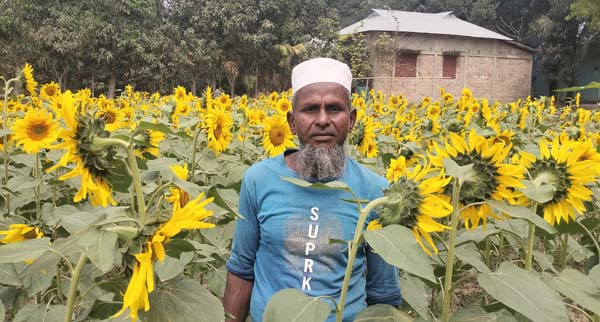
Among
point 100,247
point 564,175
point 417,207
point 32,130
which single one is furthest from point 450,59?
point 100,247

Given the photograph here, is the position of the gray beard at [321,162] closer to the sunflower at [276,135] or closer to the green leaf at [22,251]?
the green leaf at [22,251]


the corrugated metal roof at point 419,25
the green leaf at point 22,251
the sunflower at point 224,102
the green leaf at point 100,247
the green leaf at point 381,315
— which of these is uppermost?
the corrugated metal roof at point 419,25

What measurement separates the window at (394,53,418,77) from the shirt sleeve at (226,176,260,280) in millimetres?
18039

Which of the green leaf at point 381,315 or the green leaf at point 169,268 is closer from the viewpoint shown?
the green leaf at point 381,315

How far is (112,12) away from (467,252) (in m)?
17.1

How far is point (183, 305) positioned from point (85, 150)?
30cm

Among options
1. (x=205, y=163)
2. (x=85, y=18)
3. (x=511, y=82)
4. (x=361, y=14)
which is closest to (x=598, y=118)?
(x=205, y=163)

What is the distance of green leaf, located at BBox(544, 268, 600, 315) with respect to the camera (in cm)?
92

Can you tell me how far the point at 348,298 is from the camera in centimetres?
125

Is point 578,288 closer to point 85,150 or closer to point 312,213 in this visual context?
point 312,213

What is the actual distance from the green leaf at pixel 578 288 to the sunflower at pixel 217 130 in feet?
4.93

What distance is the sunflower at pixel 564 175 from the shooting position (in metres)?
1.08

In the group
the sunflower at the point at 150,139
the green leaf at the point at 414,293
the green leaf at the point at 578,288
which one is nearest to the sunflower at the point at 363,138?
the sunflower at the point at 150,139

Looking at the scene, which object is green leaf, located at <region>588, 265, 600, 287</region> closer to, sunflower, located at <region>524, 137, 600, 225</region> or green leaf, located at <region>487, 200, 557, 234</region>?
sunflower, located at <region>524, 137, 600, 225</region>
